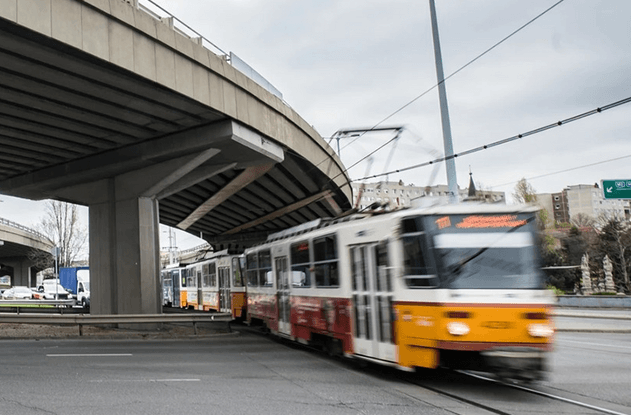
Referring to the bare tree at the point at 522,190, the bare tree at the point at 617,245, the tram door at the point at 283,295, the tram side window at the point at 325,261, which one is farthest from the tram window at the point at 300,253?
the bare tree at the point at 522,190

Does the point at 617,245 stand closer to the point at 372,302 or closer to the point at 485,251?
the point at 372,302

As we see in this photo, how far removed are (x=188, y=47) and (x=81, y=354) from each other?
28.4ft

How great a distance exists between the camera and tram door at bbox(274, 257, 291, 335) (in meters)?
15.9

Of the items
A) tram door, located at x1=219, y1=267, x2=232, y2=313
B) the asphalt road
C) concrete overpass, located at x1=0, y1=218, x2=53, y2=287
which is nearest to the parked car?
concrete overpass, located at x1=0, y1=218, x2=53, y2=287

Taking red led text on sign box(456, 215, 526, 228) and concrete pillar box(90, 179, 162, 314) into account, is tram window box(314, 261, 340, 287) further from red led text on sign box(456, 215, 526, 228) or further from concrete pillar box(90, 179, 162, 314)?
concrete pillar box(90, 179, 162, 314)

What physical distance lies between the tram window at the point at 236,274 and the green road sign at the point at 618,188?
14047 mm

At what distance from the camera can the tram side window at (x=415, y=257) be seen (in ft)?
30.5

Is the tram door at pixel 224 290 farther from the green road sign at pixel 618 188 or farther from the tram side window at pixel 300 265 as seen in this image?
the green road sign at pixel 618 188

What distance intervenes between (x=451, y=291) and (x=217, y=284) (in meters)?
20.1

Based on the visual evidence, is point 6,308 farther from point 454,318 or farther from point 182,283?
point 454,318

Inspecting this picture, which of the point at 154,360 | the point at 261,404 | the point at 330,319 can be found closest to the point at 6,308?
the point at 154,360

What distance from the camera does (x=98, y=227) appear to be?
2584 centimetres

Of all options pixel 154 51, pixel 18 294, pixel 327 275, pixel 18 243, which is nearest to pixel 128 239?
pixel 154 51

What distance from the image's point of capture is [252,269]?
2008 cm
